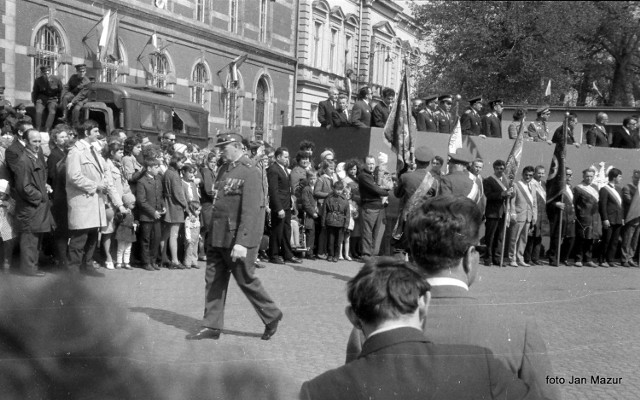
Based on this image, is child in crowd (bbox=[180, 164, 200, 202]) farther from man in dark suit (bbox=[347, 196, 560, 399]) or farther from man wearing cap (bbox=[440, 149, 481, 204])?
man in dark suit (bbox=[347, 196, 560, 399])

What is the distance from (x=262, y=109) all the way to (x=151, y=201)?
9.88m

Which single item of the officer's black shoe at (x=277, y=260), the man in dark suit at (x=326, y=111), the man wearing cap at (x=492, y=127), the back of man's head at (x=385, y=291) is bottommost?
the officer's black shoe at (x=277, y=260)

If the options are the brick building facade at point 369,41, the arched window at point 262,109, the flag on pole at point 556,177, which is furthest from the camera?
the arched window at point 262,109

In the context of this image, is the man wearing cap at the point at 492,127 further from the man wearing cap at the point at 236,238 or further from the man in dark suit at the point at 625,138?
the man wearing cap at the point at 236,238

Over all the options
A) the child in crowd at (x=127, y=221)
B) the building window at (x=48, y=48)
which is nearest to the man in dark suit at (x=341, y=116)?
the building window at (x=48, y=48)

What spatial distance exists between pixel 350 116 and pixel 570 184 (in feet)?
13.0

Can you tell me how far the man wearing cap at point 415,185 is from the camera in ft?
25.7

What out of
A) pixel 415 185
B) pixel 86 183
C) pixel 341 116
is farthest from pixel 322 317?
pixel 341 116

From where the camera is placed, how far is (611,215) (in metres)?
13.6

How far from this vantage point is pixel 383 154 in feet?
43.9

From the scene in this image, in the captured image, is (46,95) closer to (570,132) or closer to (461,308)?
(570,132)

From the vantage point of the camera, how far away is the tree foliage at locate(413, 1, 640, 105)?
3.16 m

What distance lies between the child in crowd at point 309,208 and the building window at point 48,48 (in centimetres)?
551

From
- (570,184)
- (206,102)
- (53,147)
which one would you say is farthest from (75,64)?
(570,184)
